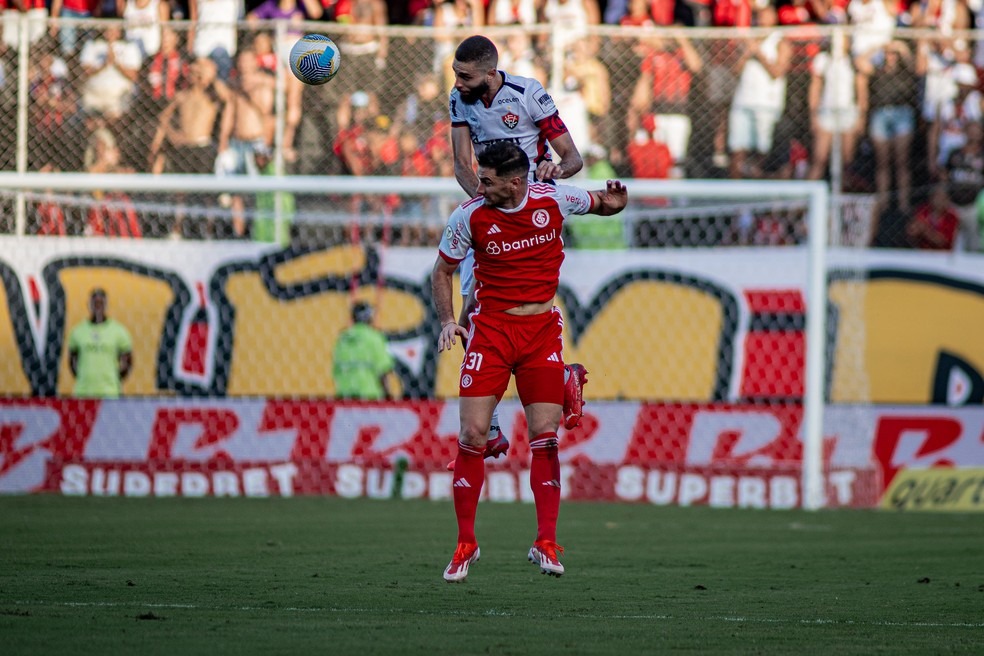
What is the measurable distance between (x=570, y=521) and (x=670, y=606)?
5844mm

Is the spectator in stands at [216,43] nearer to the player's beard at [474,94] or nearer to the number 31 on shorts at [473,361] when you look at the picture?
the player's beard at [474,94]

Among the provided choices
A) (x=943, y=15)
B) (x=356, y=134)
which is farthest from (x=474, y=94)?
(x=943, y=15)

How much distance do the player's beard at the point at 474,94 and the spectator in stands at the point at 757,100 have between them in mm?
9195

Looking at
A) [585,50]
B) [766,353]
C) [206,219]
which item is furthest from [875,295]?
[206,219]

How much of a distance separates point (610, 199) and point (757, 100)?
9.97m

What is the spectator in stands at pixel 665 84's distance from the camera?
17.7 meters

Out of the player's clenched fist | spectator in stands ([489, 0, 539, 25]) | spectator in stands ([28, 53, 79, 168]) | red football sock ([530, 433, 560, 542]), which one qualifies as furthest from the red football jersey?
spectator in stands ([489, 0, 539, 25])

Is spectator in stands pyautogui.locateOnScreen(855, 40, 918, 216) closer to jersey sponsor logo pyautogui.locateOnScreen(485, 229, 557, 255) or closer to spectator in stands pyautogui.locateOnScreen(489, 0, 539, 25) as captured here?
spectator in stands pyautogui.locateOnScreen(489, 0, 539, 25)

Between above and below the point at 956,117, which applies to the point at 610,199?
below

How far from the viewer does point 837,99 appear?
17844 millimetres

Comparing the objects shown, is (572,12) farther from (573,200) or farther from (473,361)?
(473,361)

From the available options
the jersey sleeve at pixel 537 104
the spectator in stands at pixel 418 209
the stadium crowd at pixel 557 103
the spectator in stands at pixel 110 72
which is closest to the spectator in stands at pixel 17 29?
the stadium crowd at pixel 557 103

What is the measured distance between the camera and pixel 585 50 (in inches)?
698

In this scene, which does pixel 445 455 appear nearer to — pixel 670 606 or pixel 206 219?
pixel 206 219
